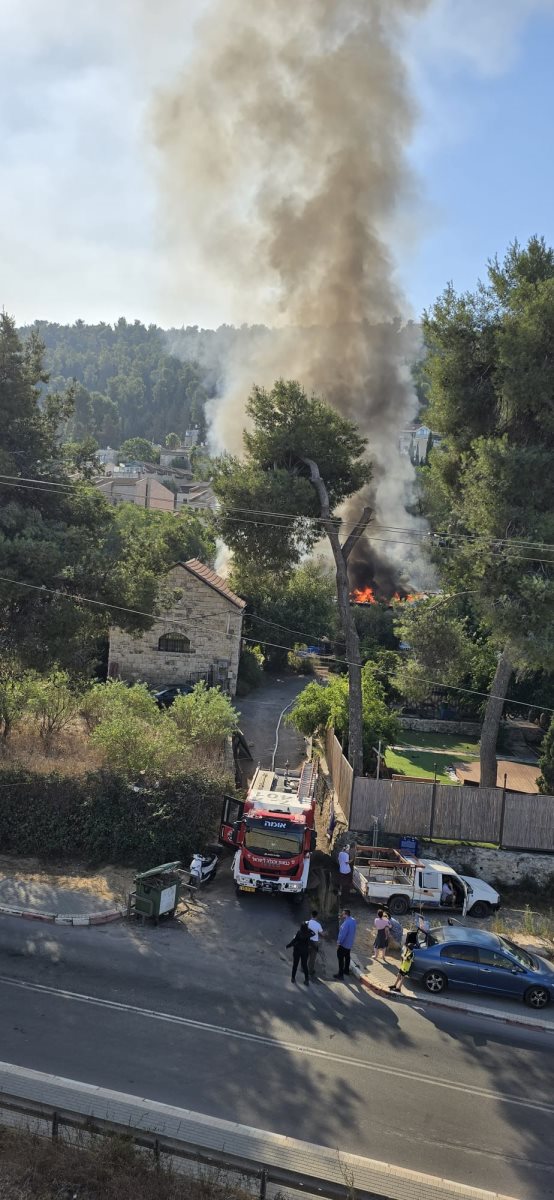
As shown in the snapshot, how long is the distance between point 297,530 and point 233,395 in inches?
1621

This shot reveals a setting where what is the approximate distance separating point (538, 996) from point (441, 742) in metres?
18.0

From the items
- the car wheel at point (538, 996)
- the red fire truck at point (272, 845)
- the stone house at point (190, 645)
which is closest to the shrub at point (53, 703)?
the red fire truck at point (272, 845)

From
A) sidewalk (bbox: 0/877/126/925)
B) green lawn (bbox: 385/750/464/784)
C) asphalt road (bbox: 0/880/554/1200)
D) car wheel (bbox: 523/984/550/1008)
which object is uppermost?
green lawn (bbox: 385/750/464/784)

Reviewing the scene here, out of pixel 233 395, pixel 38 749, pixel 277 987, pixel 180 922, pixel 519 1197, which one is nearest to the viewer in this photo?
pixel 519 1197

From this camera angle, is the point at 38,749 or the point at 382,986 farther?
the point at 38,749

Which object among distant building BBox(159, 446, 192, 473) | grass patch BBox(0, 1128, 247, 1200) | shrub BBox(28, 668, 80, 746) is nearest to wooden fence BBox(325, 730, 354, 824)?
shrub BBox(28, 668, 80, 746)

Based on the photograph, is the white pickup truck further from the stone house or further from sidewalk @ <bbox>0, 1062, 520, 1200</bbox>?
the stone house

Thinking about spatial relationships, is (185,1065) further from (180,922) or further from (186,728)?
(186,728)

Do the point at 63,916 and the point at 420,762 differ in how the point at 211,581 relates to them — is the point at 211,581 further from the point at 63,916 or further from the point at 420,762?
the point at 63,916

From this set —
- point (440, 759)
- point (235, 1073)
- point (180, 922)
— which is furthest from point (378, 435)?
point (235, 1073)

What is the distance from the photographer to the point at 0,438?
63.9 feet

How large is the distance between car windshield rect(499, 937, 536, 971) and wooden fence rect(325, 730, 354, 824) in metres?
5.26

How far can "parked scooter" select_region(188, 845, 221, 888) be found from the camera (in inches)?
645

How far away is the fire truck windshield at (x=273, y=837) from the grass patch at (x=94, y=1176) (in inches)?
315
